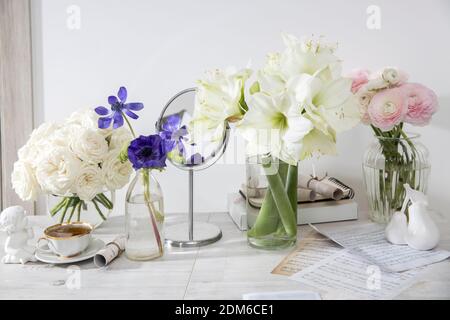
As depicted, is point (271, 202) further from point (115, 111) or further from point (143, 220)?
point (115, 111)

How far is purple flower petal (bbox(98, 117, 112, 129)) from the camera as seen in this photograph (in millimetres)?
1135

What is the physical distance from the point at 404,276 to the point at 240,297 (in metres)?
0.34

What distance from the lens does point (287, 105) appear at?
974 mm

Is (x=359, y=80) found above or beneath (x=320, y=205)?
above

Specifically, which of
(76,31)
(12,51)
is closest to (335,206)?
(76,31)

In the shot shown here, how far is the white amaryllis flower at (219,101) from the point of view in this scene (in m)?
1.03

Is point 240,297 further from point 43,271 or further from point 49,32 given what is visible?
point 49,32

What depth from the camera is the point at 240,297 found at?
924 millimetres

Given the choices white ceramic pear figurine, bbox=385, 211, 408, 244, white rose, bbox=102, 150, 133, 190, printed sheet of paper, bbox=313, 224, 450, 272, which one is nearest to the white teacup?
white rose, bbox=102, 150, 133, 190

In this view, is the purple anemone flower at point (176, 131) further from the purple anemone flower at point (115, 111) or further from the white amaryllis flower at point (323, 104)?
the white amaryllis flower at point (323, 104)

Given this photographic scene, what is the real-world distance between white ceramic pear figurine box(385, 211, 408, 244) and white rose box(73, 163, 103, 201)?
2.28 ft

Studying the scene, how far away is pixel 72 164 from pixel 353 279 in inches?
25.7

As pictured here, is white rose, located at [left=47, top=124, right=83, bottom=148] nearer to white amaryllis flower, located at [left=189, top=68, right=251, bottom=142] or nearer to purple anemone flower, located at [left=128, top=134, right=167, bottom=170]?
purple anemone flower, located at [left=128, top=134, right=167, bottom=170]

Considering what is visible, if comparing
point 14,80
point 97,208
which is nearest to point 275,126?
point 97,208
